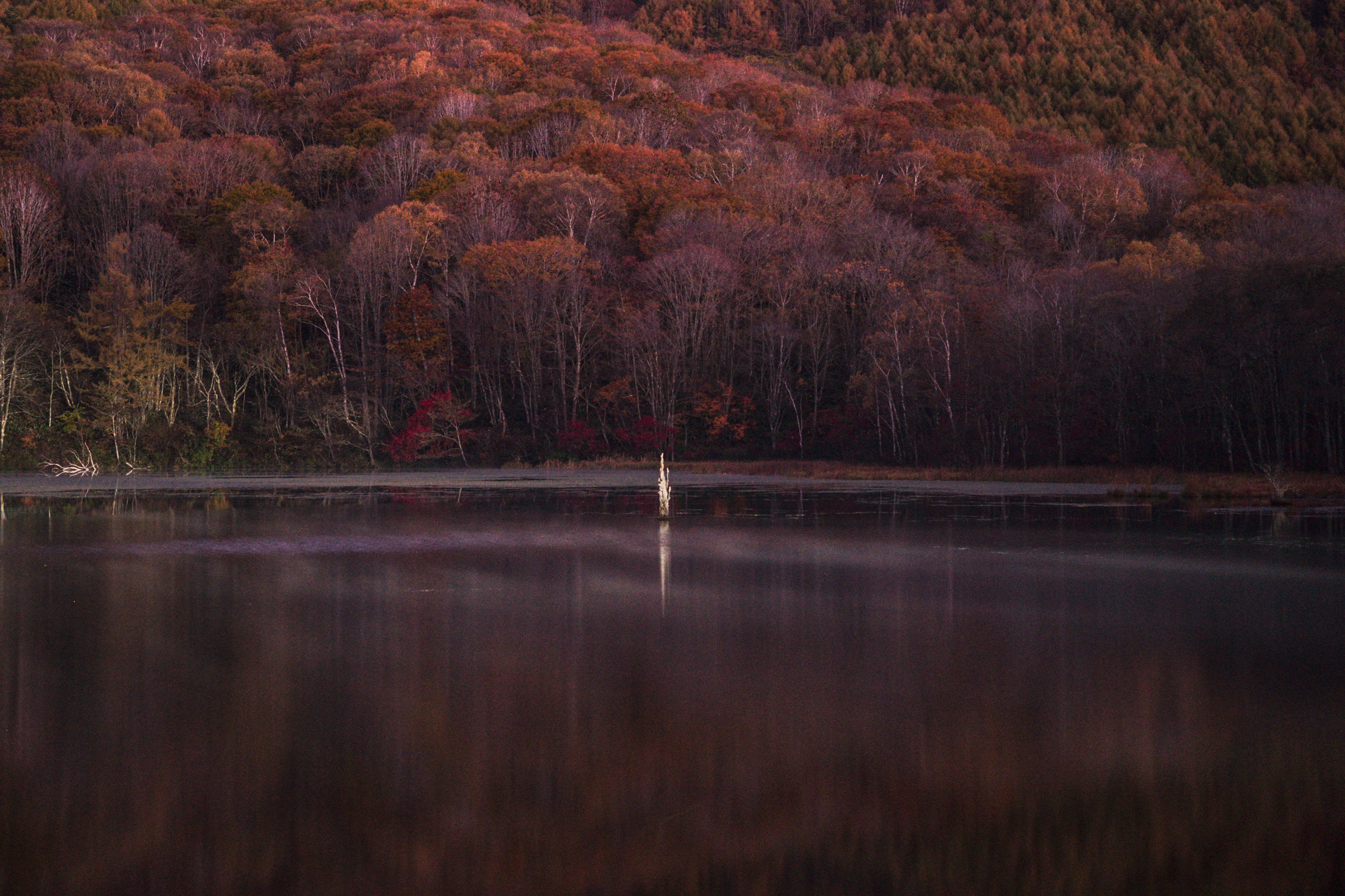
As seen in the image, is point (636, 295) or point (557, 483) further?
point (636, 295)

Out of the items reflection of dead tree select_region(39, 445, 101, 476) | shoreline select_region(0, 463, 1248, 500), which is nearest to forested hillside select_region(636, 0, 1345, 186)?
shoreline select_region(0, 463, 1248, 500)

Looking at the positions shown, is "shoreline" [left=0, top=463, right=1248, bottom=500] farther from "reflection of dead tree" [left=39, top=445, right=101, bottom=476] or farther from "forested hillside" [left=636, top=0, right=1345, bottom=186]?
"forested hillside" [left=636, top=0, right=1345, bottom=186]

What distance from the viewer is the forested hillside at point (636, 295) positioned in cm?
4688

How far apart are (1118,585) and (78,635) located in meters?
11.1

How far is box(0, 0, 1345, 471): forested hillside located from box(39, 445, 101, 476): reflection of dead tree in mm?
508

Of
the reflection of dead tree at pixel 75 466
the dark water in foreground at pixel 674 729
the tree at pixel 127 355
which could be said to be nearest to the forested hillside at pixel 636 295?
the tree at pixel 127 355

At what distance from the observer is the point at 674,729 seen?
7.59m

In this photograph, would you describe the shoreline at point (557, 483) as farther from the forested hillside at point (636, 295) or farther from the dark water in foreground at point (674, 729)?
the dark water in foreground at point (674, 729)

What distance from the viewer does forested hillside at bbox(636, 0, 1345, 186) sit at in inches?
3622

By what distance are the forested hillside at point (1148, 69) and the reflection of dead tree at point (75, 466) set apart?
74.3 metres

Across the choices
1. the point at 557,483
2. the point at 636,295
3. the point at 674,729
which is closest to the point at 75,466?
the point at 557,483

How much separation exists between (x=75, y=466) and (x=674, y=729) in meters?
56.1

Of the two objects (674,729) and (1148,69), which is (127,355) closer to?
(674,729)

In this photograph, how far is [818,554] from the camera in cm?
1800
